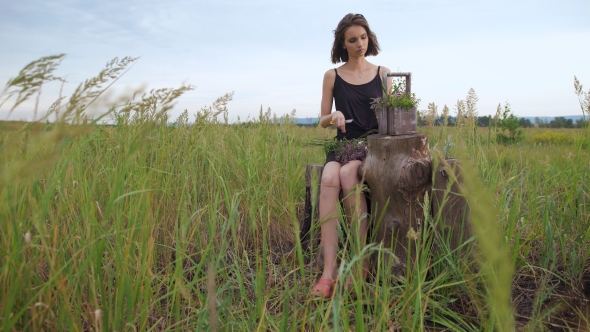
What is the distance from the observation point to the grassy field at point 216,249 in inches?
46.4

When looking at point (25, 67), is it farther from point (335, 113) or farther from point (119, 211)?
point (335, 113)

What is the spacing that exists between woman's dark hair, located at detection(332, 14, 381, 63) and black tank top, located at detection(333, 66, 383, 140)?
1.04 ft

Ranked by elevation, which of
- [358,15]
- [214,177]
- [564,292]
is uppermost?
[358,15]

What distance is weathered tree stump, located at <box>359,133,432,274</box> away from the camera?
97.0 inches

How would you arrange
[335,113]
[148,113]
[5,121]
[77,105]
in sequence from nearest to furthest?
[77,105]
[5,121]
[148,113]
[335,113]

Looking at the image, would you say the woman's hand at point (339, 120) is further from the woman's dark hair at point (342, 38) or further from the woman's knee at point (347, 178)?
the woman's dark hair at point (342, 38)

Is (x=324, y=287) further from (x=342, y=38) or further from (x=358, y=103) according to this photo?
(x=342, y=38)

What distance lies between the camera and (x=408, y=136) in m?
2.54

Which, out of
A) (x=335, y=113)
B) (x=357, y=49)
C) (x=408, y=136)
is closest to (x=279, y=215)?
(x=335, y=113)

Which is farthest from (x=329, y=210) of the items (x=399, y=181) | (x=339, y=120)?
(x=339, y=120)

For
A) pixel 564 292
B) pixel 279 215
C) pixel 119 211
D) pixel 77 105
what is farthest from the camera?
pixel 279 215

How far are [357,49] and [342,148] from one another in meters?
0.80

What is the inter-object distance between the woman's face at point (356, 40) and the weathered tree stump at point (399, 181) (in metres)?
0.94

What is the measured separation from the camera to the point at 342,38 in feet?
11.2
